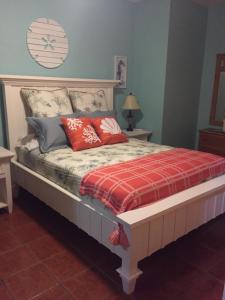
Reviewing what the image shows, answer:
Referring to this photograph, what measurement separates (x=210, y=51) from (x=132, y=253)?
327 cm

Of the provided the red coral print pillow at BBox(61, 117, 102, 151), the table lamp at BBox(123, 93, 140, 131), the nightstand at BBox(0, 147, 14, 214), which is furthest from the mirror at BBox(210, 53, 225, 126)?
the nightstand at BBox(0, 147, 14, 214)

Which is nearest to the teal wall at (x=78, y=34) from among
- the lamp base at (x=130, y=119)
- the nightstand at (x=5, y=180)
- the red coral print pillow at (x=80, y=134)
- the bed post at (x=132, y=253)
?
the lamp base at (x=130, y=119)

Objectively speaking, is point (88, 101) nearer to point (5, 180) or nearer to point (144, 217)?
point (5, 180)

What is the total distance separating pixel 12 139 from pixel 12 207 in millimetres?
707

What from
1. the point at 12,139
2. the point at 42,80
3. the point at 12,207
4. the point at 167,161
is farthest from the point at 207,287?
the point at 42,80

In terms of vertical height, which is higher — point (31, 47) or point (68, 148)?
point (31, 47)

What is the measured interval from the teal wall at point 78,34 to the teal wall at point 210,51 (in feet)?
3.65

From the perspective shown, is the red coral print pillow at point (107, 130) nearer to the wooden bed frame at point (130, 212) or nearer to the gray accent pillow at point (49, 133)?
the gray accent pillow at point (49, 133)

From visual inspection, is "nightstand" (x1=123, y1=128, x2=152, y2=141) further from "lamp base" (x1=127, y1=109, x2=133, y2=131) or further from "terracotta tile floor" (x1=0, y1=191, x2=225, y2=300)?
"terracotta tile floor" (x1=0, y1=191, x2=225, y2=300)

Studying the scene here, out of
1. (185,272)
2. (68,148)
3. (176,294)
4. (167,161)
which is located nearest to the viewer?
(176,294)

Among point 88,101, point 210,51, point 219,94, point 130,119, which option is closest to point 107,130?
point 88,101

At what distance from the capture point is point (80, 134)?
8.03ft

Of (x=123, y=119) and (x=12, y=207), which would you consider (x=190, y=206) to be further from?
(x=123, y=119)

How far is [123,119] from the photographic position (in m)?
3.85
